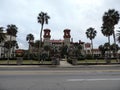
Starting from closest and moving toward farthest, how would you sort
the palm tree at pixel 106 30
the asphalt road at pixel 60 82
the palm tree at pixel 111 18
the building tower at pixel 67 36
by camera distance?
the asphalt road at pixel 60 82 → the palm tree at pixel 111 18 → the palm tree at pixel 106 30 → the building tower at pixel 67 36

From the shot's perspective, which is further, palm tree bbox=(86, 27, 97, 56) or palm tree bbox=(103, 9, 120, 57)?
palm tree bbox=(86, 27, 97, 56)

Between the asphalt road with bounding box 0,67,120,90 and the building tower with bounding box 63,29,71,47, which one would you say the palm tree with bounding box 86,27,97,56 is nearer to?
the building tower with bounding box 63,29,71,47

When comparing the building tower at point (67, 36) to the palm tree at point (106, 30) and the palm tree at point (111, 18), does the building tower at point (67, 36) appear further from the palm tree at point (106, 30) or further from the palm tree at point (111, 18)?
the palm tree at point (111, 18)

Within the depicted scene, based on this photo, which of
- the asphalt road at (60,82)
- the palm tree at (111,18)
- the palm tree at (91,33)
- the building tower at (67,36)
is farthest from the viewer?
the building tower at (67,36)

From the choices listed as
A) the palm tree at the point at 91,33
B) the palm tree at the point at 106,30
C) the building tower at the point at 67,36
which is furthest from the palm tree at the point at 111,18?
the building tower at the point at 67,36

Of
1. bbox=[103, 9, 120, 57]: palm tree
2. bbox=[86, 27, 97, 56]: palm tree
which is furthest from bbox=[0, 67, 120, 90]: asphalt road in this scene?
bbox=[86, 27, 97, 56]: palm tree

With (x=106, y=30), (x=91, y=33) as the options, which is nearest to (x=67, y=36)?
(x=91, y=33)

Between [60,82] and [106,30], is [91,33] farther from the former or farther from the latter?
[60,82]

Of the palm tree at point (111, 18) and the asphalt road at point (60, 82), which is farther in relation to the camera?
the palm tree at point (111, 18)

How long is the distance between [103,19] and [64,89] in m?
60.7

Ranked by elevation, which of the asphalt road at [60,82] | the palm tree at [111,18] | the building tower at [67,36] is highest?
the building tower at [67,36]

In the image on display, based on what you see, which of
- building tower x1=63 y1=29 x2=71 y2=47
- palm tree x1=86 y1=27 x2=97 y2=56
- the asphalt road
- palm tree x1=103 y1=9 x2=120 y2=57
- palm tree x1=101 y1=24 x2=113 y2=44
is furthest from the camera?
building tower x1=63 y1=29 x2=71 y2=47

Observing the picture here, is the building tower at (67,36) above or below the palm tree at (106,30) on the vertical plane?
above

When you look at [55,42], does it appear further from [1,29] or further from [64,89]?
[64,89]
